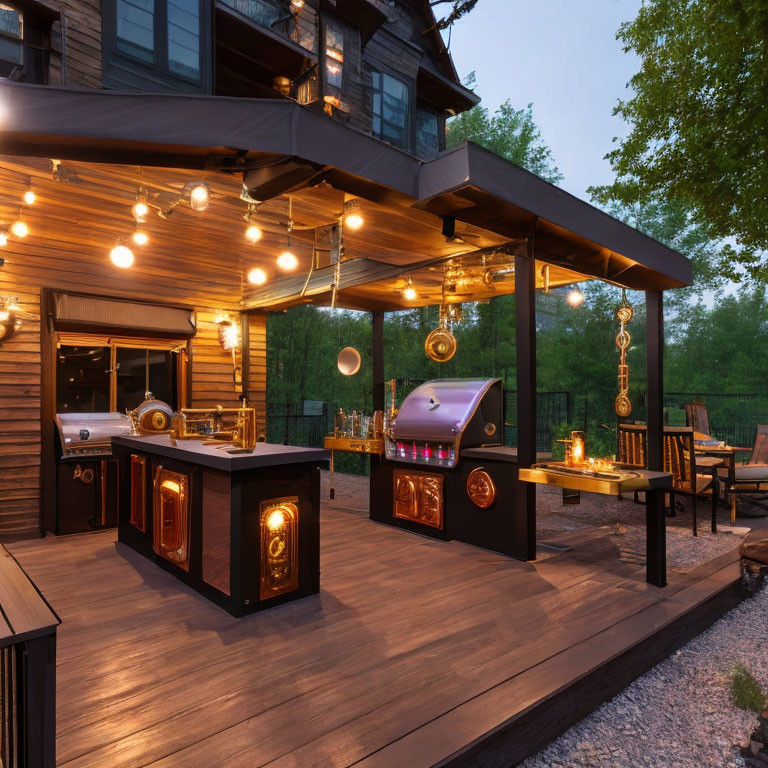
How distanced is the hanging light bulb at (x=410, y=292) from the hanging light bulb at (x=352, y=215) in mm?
2227

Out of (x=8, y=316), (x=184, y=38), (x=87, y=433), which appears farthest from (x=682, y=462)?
(x=184, y=38)

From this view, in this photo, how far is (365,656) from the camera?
308cm

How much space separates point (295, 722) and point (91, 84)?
7738 mm

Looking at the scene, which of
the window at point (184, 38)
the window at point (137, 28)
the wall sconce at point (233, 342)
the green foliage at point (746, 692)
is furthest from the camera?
the wall sconce at point (233, 342)

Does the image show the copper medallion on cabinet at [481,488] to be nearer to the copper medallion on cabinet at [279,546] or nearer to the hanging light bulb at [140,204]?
the copper medallion on cabinet at [279,546]

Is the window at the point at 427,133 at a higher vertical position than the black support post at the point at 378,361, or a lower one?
higher

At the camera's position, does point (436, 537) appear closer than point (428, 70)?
Yes

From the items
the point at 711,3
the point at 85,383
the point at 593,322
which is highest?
the point at 711,3

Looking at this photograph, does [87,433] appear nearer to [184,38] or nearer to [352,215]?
[352,215]

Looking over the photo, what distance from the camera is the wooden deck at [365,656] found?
231 centimetres

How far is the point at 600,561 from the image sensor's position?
498 centimetres

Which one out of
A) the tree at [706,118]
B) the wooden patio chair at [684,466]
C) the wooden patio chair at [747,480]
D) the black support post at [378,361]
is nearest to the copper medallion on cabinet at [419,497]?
the black support post at [378,361]

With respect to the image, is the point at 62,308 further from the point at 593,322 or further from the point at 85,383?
the point at 593,322

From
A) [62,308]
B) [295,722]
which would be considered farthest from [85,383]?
[295,722]
